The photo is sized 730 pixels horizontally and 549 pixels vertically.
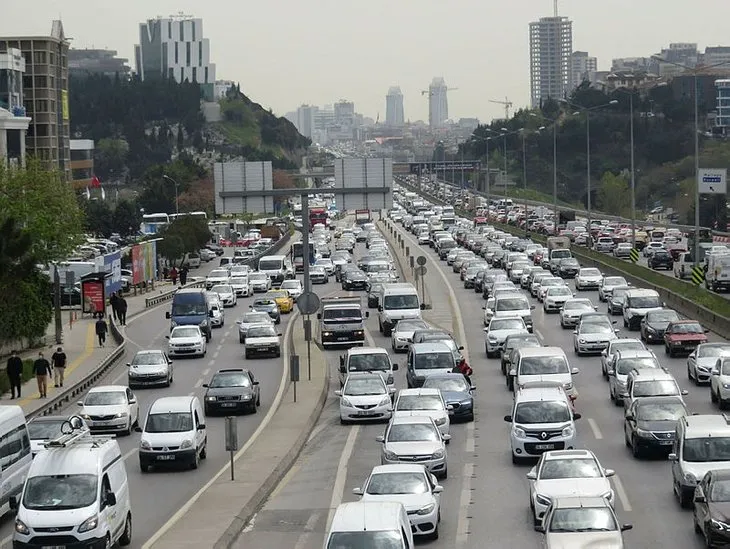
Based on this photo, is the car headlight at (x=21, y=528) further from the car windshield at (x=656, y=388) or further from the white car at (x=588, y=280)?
the white car at (x=588, y=280)

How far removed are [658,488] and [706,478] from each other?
15.6 ft

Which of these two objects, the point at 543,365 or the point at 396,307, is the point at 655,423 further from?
the point at 396,307

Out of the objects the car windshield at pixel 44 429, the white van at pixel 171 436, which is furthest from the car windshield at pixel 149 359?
the car windshield at pixel 44 429

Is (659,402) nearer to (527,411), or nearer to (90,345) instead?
(527,411)

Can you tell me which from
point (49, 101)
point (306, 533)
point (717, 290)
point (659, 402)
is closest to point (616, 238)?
point (717, 290)

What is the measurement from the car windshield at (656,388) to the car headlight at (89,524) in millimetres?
14770

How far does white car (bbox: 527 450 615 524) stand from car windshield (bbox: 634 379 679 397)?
8.51 metres

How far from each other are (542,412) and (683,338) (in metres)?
18.1

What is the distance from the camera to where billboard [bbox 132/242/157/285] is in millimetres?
86438

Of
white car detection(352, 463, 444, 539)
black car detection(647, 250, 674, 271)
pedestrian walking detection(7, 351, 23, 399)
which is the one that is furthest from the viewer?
black car detection(647, 250, 674, 271)

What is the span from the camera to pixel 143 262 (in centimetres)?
8856

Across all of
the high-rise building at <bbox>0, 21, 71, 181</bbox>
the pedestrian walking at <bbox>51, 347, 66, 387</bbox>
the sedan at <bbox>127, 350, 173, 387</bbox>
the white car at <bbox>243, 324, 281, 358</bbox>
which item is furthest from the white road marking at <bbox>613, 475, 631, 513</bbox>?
the high-rise building at <bbox>0, 21, 71, 181</bbox>

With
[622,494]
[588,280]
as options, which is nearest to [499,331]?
[588,280]

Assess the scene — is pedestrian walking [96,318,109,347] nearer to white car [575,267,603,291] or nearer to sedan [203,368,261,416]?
sedan [203,368,261,416]
